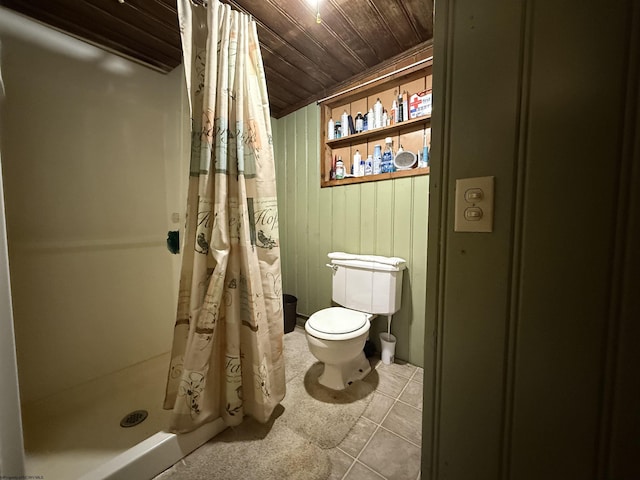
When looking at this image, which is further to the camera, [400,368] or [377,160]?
[377,160]

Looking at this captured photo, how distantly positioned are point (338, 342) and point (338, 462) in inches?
19.1

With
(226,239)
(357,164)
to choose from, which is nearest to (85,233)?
(226,239)

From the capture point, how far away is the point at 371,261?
161cm

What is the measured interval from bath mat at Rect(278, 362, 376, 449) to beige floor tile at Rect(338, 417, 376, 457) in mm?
21

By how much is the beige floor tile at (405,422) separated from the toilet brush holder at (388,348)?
36 cm

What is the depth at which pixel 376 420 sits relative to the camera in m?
1.20

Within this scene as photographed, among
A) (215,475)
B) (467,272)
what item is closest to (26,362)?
(215,475)

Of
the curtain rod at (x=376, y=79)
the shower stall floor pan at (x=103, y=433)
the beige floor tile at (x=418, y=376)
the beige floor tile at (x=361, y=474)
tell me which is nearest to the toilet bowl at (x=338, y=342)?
the beige floor tile at (x=418, y=376)

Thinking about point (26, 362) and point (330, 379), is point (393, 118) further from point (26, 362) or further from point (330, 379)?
point (26, 362)

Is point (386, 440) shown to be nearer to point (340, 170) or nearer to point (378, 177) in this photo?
point (378, 177)

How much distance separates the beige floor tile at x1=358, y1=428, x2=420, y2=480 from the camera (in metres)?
0.95

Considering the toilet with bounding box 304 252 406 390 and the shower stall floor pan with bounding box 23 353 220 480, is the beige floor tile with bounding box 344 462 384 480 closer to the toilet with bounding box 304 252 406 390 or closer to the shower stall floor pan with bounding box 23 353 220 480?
the toilet with bounding box 304 252 406 390

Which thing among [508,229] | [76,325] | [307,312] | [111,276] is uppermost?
[508,229]

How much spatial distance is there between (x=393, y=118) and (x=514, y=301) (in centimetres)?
156
